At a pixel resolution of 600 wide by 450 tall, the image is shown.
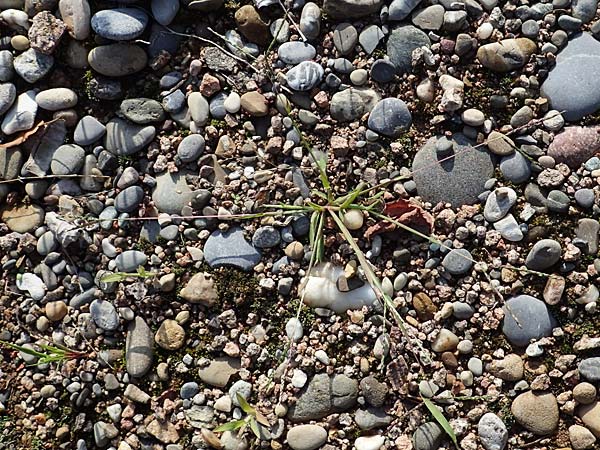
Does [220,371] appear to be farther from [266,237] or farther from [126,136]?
Answer: [126,136]

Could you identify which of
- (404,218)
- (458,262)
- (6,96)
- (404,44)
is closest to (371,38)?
(404,44)

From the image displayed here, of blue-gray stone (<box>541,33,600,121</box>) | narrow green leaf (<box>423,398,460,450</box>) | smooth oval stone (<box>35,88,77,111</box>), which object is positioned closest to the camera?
narrow green leaf (<box>423,398,460,450</box>)

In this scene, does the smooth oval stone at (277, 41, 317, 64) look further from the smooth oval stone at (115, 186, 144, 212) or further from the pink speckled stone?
the pink speckled stone

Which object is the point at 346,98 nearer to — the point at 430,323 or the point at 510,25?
the point at 510,25

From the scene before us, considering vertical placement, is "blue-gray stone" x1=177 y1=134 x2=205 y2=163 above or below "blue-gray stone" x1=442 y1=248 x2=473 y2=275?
above

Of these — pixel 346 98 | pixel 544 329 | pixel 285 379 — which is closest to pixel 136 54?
pixel 346 98

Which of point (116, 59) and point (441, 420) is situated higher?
point (116, 59)

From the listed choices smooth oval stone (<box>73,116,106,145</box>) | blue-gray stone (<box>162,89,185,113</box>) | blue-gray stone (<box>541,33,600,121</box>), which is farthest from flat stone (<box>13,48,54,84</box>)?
blue-gray stone (<box>541,33,600,121</box>)
